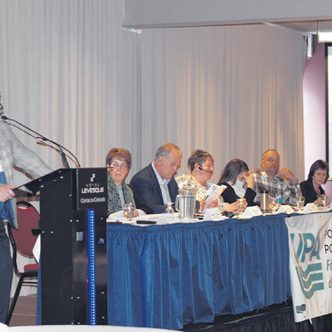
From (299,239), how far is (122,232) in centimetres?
153

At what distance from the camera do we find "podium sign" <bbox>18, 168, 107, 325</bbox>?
401cm

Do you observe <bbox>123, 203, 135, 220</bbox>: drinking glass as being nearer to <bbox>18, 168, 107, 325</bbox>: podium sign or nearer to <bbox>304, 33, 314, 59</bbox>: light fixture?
<bbox>18, 168, 107, 325</bbox>: podium sign

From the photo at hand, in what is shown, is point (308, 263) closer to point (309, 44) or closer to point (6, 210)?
point (6, 210)

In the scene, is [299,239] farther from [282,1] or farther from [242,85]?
[242,85]

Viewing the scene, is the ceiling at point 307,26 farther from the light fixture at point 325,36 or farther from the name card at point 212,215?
the name card at point 212,215

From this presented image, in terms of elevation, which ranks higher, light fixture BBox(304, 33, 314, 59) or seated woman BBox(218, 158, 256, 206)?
light fixture BBox(304, 33, 314, 59)

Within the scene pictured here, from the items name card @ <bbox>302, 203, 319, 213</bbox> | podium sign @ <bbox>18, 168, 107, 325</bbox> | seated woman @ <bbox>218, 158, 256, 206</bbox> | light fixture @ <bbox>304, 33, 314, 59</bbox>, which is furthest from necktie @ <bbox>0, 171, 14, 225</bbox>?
light fixture @ <bbox>304, 33, 314, 59</bbox>

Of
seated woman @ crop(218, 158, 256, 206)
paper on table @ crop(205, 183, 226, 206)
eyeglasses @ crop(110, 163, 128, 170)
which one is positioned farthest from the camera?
seated woman @ crop(218, 158, 256, 206)

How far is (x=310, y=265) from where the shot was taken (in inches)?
228

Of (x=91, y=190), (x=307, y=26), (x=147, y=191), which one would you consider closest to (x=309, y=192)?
(x=147, y=191)

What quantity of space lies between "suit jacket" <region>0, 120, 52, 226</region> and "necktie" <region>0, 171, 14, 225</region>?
0.08ft

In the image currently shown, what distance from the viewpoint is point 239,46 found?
37.1 ft

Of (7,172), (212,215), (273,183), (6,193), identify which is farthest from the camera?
(273,183)

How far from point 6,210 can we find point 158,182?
7.98 feet
